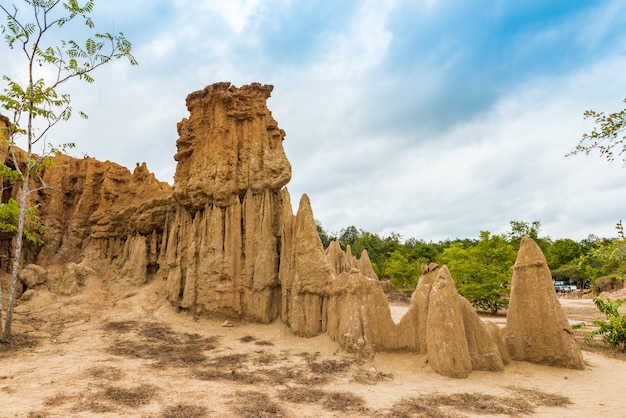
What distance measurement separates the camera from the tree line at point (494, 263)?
1333 centimetres

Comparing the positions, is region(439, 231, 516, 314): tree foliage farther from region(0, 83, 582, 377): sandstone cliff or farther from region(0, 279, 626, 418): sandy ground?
region(0, 279, 626, 418): sandy ground

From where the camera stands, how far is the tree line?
13333 mm

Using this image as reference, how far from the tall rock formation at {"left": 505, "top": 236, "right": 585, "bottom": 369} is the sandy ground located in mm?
415

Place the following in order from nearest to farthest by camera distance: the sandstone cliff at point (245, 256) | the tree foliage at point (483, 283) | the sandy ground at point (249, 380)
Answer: the sandy ground at point (249, 380) → the sandstone cliff at point (245, 256) → the tree foliage at point (483, 283)

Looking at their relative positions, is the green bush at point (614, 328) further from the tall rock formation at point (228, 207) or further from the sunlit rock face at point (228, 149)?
the sunlit rock face at point (228, 149)

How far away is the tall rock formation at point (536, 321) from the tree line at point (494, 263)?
123 centimetres

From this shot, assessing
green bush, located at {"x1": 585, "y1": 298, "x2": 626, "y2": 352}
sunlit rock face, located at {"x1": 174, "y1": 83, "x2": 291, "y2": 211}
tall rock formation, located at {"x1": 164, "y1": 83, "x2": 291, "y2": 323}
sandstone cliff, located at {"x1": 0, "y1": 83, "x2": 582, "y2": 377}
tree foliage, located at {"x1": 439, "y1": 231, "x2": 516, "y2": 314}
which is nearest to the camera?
sandstone cliff, located at {"x1": 0, "y1": 83, "x2": 582, "y2": 377}

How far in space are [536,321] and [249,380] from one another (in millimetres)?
8833

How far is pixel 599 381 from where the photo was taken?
33.3ft

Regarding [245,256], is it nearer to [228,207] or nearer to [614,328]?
[228,207]

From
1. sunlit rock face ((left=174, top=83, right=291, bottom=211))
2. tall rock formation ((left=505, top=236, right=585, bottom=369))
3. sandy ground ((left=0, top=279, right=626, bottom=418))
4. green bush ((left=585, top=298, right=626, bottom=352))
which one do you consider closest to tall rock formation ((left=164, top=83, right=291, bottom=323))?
sunlit rock face ((left=174, top=83, right=291, bottom=211))

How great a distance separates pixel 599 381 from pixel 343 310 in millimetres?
7625

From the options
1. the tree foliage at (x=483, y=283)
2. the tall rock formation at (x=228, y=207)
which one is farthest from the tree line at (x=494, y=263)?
the tall rock formation at (x=228, y=207)

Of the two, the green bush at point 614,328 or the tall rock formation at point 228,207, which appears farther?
the tall rock formation at point 228,207
